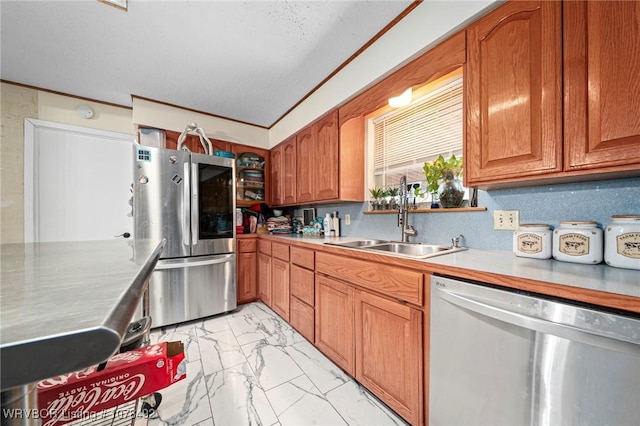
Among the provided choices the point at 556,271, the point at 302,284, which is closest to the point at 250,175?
A: the point at 302,284

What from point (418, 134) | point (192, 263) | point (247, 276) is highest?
point (418, 134)

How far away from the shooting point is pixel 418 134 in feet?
6.31

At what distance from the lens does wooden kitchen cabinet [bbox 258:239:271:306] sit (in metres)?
2.65

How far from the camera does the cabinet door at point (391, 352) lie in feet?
3.67

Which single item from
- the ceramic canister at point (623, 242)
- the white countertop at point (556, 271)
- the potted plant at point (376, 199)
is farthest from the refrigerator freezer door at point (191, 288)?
the ceramic canister at point (623, 242)

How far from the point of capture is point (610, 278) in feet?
2.52

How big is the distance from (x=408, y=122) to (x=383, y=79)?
46 centimetres

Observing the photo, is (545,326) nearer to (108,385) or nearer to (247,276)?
(108,385)

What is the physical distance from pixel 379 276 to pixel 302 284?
90 centimetres

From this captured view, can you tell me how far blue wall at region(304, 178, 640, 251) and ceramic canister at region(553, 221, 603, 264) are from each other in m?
0.16

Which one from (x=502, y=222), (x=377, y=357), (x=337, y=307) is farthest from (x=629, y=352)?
(x=337, y=307)

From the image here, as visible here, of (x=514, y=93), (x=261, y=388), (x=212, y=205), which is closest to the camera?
(x=514, y=93)

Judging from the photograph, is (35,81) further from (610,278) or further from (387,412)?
(610,278)

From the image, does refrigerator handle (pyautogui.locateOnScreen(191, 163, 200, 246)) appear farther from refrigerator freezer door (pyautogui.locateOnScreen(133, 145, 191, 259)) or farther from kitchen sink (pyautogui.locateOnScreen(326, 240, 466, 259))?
kitchen sink (pyautogui.locateOnScreen(326, 240, 466, 259))
